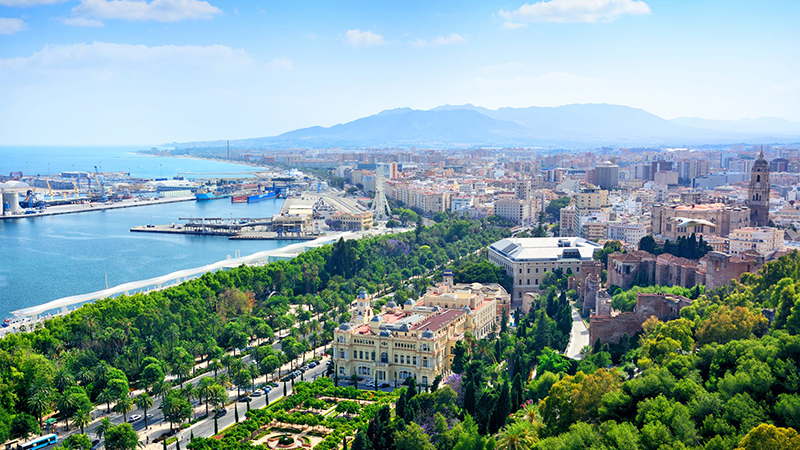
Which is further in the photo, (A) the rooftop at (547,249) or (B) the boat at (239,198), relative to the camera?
(B) the boat at (239,198)

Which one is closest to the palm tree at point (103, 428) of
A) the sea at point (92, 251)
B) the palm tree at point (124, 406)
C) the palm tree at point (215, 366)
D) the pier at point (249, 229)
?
the palm tree at point (124, 406)

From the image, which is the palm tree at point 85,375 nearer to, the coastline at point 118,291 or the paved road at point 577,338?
the coastline at point 118,291

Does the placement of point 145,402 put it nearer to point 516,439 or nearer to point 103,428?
point 103,428

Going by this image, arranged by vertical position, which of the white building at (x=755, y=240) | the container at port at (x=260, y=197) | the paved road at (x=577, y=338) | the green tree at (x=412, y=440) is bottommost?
the paved road at (x=577, y=338)

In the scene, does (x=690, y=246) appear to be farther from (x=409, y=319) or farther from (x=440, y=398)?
(x=440, y=398)

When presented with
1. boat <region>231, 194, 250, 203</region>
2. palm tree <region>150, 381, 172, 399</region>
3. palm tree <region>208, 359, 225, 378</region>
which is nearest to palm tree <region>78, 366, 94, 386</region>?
palm tree <region>150, 381, 172, 399</region>

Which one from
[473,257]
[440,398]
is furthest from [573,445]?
[473,257]

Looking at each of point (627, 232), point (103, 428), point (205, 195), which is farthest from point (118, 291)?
point (205, 195)

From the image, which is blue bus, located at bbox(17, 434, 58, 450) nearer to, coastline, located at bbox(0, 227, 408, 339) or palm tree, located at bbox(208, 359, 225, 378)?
palm tree, located at bbox(208, 359, 225, 378)
